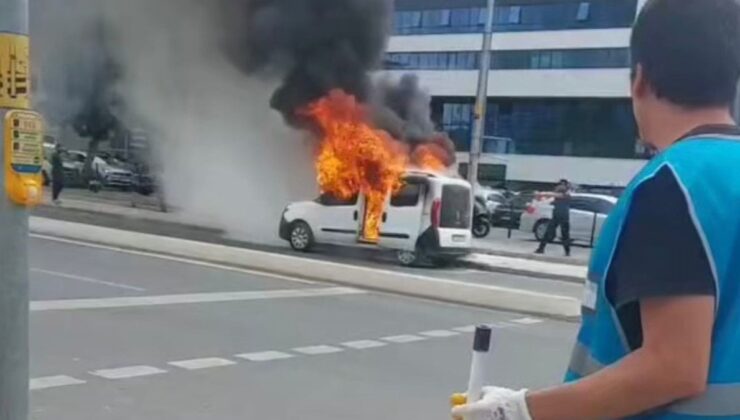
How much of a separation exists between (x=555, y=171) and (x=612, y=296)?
4788cm

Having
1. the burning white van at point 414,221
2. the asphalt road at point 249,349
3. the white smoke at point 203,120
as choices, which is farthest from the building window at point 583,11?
the asphalt road at point 249,349

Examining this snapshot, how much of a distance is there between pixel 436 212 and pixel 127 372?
34.4 feet

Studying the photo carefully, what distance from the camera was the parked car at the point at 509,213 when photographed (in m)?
28.6

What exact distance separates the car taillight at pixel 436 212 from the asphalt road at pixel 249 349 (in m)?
4.69

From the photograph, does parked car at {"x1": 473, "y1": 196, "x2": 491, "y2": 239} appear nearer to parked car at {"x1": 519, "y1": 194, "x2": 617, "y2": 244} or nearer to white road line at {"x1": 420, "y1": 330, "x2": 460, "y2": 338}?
parked car at {"x1": 519, "y1": 194, "x2": 617, "y2": 244}

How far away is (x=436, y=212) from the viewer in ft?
55.2

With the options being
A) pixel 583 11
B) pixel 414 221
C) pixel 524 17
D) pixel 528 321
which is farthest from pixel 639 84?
pixel 524 17

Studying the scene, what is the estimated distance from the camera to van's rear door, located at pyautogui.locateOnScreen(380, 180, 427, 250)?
1695 centimetres

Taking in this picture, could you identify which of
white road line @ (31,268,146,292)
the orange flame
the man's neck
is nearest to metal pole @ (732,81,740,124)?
the man's neck

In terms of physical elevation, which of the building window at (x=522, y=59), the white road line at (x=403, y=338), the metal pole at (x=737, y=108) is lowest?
the white road line at (x=403, y=338)

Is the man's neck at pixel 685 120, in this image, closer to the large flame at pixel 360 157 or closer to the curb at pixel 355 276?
the curb at pixel 355 276

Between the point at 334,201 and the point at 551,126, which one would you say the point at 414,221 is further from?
the point at 551,126

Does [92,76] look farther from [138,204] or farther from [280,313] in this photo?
[280,313]

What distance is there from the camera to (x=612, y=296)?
1.56 meters
